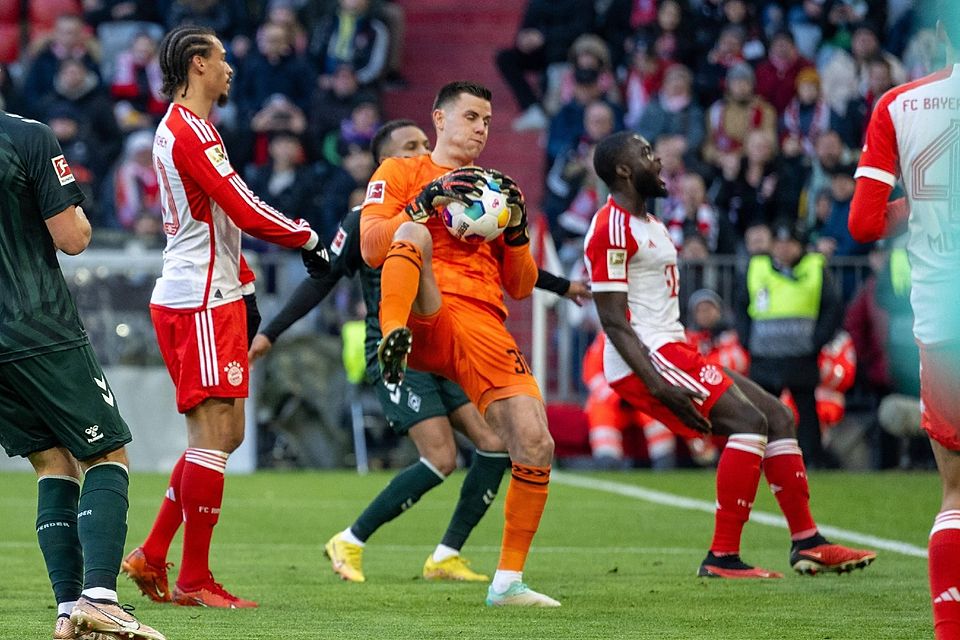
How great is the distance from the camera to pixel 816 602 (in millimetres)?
7297

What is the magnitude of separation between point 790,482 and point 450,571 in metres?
1.75

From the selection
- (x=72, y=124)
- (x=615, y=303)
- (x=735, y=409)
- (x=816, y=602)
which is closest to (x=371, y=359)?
(x=615, y=303)

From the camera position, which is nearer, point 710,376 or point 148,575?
point 148,575

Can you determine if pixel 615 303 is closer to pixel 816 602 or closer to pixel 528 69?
pixel 816 602

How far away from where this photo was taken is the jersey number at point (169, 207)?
23.4ft

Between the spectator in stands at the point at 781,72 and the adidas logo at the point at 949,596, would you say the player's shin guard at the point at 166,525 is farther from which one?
the spectator in stands at the point at 781,72

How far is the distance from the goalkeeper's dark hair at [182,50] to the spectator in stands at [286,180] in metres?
10.3

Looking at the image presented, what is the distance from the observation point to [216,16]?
67.3 feet

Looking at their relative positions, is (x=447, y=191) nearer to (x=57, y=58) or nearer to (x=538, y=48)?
(x=57, y=58)

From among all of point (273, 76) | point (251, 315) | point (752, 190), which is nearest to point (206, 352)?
point (251, 315)

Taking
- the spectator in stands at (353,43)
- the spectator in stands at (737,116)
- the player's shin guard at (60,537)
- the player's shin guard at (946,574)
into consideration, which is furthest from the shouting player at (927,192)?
the spectator in stands at (353,43)

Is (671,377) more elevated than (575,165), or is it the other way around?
(575,165)

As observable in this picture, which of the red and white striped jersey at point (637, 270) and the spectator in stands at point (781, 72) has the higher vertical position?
the spectator in stands at point (781, 72)

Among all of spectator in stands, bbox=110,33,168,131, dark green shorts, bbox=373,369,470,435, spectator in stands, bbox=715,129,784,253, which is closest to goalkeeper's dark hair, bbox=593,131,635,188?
dark green shorts, bbox=373,369,470,435
